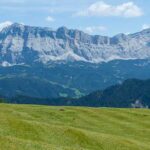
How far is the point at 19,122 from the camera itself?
59625 millimetres

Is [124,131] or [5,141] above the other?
[5,141]

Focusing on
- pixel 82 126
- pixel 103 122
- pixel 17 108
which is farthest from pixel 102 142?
pixel 17 108

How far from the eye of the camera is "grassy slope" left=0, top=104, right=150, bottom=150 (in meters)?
53.5

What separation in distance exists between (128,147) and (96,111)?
3481 cm

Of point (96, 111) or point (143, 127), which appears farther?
point (96, 111)

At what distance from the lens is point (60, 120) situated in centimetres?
8488

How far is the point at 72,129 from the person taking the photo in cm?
6256

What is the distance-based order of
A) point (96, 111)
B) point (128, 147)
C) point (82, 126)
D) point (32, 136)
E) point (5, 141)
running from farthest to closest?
point (96, 111), point (82, 126), point (128, 147), point (32, 136), point (5, 141)

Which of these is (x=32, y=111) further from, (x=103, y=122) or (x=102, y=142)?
→ (x=102, y=142)

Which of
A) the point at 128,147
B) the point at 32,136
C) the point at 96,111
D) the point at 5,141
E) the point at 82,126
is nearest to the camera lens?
the point at 5,141

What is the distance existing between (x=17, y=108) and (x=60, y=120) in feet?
38.1

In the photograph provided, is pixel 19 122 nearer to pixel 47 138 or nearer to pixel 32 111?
pixel 47 138

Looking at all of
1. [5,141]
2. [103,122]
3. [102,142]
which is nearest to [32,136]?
[102,142]

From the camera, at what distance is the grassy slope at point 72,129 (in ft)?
176
